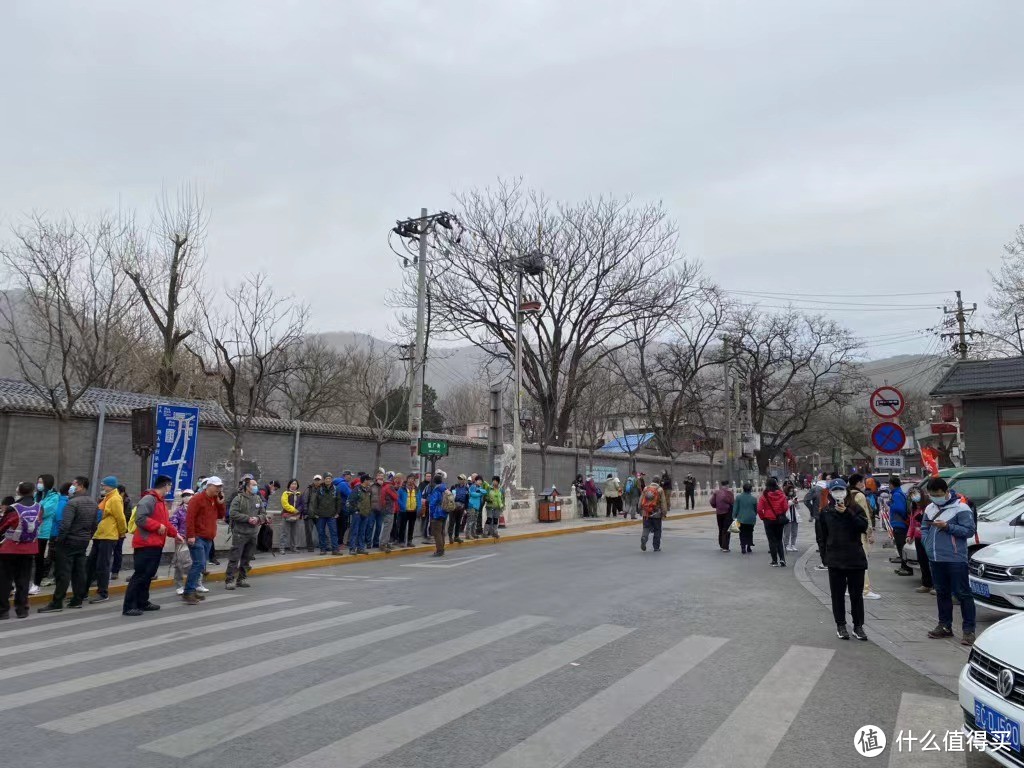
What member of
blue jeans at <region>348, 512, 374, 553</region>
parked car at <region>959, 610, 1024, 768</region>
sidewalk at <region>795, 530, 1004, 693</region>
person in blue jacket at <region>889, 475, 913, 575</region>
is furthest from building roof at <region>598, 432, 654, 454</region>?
parked car at <region>959, 610, 1024, 768</region>

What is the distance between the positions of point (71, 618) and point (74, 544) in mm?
1106

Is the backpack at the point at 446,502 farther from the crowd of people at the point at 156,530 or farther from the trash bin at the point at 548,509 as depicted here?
the trash bin at the point at 548,509

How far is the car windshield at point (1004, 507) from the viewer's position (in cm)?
1108

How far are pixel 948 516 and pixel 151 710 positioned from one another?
801 centimetres

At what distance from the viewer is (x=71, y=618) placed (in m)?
9.32

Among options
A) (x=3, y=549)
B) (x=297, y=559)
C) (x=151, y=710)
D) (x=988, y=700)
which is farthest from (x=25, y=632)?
(x=988, y=700)

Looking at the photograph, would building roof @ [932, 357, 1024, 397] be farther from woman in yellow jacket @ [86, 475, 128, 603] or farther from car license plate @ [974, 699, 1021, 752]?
woman in yellow jacket @ [86, 475, 128, 603]

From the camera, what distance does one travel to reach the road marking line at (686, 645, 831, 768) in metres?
4.38

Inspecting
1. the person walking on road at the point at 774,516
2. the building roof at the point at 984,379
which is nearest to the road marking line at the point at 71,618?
the person walking on road at the point at 774,516

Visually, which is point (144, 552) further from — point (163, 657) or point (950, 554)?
point (950, 554)

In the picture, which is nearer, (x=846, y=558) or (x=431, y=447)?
(x=846, y=558)

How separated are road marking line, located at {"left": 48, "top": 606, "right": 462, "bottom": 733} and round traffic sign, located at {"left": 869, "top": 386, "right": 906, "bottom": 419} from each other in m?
8.27

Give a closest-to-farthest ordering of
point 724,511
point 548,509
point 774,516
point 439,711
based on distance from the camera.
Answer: point 439,711 < point 774,516 < point 724,511 < point 548,509

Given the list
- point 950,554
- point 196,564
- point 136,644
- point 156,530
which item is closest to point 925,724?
point 950,554
